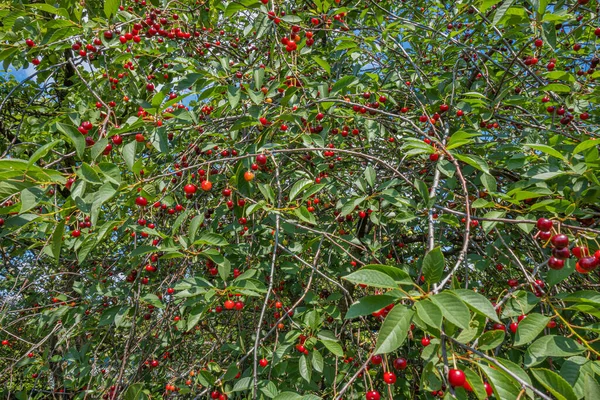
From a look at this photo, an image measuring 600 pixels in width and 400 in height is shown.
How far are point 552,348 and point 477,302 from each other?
0.48 meters

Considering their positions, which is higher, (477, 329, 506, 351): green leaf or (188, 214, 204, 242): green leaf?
(477, 329, 506, 351): green leaf

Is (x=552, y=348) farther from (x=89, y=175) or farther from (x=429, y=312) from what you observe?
(x=89, y=175)

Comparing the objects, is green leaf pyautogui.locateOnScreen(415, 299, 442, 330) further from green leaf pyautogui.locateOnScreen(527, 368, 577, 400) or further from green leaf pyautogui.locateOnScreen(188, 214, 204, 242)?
green leaf pyautogui.locateOnScreen(188, 214, 204, 242)

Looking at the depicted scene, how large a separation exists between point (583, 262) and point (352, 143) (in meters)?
2.02

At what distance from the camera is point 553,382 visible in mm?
943

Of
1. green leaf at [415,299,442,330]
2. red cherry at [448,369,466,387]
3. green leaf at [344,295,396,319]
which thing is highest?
green leaf at [415,299,442,330]

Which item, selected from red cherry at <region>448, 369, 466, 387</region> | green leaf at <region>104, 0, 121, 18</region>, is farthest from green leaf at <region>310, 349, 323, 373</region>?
green leaf at <region>104, 0, 121, 18</region>

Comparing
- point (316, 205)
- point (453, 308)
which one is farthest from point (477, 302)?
point (316, 205)

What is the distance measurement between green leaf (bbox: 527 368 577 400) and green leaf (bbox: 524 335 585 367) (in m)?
0.22

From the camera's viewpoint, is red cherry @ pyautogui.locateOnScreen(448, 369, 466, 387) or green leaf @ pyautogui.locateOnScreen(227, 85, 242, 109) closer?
red cherry @ pyautogui.locateOnScreen(448, 369, 466, 387)

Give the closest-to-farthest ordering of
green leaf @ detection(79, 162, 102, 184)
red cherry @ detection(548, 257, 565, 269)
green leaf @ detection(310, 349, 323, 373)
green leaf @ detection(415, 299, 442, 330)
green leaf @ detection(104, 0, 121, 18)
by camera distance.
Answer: green leaf @ detection(415, 299, 442, 330), red cherry @ detection(548, 257, 565, 269), green leaf @ detection(79, 162, 102, 184), green leaf @ detection(310, 349, 323, 373), green leaf @ detection(104, 0, 121, 18)

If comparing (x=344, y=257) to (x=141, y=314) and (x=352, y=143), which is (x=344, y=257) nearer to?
(x=352, y=143)

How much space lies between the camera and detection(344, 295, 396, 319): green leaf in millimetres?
928

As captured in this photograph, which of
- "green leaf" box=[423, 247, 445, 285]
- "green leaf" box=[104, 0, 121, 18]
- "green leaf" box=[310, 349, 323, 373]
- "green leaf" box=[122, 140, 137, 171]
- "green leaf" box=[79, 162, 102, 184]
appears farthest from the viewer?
"green leaf" box=[104, 0, 121, 18]
